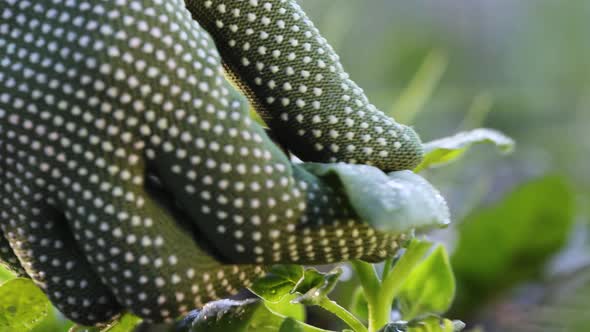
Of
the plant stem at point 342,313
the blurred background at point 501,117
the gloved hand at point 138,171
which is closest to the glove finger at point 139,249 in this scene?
the gloved hand at point 138,171

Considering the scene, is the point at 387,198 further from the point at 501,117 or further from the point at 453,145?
the point at 501,117

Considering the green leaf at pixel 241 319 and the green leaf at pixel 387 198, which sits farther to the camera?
the green leaf at pixel 241 319

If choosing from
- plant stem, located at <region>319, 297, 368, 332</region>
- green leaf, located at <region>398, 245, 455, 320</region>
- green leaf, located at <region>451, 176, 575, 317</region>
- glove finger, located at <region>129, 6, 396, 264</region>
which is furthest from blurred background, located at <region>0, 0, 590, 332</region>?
glove finger, located at <region>129, 6, 396, 264</region>

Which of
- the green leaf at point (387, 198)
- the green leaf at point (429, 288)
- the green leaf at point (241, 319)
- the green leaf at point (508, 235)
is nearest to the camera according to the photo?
the green leaf at point (387, 198)

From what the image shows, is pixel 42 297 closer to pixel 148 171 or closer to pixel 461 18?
pixel 148 171

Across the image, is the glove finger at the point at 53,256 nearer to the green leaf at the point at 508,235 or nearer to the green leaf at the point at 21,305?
the green leaf at the point at 21,305

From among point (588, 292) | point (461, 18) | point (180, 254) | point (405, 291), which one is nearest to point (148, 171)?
point (180, 254)
